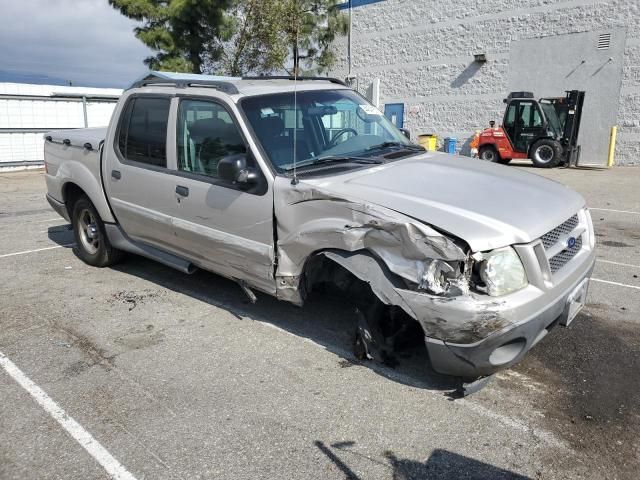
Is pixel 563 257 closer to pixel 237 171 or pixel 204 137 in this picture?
pixel 237 171

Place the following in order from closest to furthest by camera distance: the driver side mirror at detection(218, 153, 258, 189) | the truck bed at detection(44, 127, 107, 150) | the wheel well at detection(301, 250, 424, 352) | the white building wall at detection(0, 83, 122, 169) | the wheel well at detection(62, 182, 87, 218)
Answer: the wheel well at detection(301, 250, 424, 352)
the driver side mirror at detection(218, 153, 258, 189)
the truck bed at detection(44, 127, 107, 150)
the wheel well at detection(62, 182, 87, 218)
the white building wall at detection(0, 83, 122, 169)

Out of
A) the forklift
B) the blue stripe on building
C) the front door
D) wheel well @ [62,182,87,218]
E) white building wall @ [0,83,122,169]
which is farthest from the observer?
the blue stripe on building

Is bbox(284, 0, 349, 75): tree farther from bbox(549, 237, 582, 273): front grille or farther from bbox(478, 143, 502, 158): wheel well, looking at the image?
bbox(549, 237, 582, 273): front grille

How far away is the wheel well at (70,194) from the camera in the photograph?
6094mm

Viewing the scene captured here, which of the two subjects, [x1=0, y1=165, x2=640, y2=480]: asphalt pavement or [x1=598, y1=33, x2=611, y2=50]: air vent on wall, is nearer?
[x1=0, y1=165, x2=640, y2=480]: asphalt pavement

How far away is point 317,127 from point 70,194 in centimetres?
342

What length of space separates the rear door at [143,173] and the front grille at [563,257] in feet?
9.83

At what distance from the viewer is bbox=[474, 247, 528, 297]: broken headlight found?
2.94 meters

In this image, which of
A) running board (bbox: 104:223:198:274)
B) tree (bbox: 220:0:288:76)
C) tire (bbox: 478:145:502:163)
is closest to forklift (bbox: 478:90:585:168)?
tire (bbox: 478:145:502:163)

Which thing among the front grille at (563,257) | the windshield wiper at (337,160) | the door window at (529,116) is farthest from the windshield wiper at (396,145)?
the door window at (529,116)

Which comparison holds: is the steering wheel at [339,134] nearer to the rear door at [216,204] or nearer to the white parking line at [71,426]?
the rear door at [216,204]

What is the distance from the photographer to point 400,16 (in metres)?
26.5

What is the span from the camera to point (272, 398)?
3389 mm

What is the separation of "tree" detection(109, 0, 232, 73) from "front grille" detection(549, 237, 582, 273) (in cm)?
2058
